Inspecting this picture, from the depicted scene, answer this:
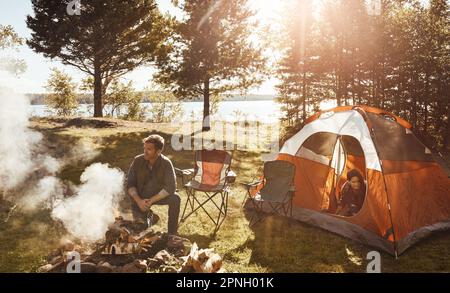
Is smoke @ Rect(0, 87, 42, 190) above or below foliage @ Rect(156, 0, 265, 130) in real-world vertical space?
below

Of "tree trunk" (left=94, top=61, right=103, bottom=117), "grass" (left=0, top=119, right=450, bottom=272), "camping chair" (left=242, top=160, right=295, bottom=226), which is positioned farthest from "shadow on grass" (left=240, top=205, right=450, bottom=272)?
"tree trunk" (left=94, top=61, right=103, bottom=117)

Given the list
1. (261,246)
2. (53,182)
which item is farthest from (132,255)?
(53,182)

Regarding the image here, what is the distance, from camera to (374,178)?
5.40m

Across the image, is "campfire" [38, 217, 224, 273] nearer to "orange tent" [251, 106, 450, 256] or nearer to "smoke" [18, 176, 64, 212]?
"smoke" [18, 176, 64, 212]

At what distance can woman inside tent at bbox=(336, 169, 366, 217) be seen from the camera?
6.03m

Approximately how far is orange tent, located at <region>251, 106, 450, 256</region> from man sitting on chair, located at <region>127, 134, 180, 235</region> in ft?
7.51

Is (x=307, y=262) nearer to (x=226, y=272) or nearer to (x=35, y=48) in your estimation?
(x=226, y=272)

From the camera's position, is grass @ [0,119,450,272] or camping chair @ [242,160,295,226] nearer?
grass @ [0,119,450,272]

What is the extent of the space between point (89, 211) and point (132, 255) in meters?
1.26

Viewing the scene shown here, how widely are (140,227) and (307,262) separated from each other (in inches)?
86.2

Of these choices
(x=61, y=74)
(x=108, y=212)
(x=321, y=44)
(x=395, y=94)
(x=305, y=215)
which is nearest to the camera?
(x=108, y=212)

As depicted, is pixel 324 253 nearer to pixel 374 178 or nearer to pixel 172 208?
pixel 374 178
